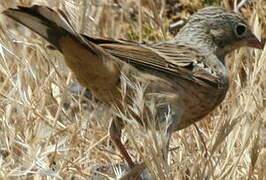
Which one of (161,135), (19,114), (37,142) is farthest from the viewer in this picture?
(19,114)

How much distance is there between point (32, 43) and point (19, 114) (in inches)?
38.4

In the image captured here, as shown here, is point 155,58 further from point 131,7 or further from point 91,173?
point 131,7

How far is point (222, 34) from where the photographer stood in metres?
6.07

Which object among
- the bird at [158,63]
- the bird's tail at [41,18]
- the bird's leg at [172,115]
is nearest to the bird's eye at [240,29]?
the bird at [158,63]

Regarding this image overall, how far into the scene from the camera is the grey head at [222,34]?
6.07 meters

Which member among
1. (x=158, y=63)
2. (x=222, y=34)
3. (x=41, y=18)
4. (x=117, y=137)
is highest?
(x=41, y=18)

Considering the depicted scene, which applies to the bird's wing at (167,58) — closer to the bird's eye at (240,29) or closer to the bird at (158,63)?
the bird at (158,63)

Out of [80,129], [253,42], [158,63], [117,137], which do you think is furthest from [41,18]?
[253,42]

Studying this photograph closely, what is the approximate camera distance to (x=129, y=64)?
5.24m

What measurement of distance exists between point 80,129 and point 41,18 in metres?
0.96

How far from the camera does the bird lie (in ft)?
15.6

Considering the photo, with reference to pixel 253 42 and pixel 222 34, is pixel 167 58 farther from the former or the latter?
pixel 253 42

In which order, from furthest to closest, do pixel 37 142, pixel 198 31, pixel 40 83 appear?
pixel 198 31 < pixel 40 83 < pixel 37 142

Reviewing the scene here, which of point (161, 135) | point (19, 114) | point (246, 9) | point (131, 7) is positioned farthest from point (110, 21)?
point (161, 135)
